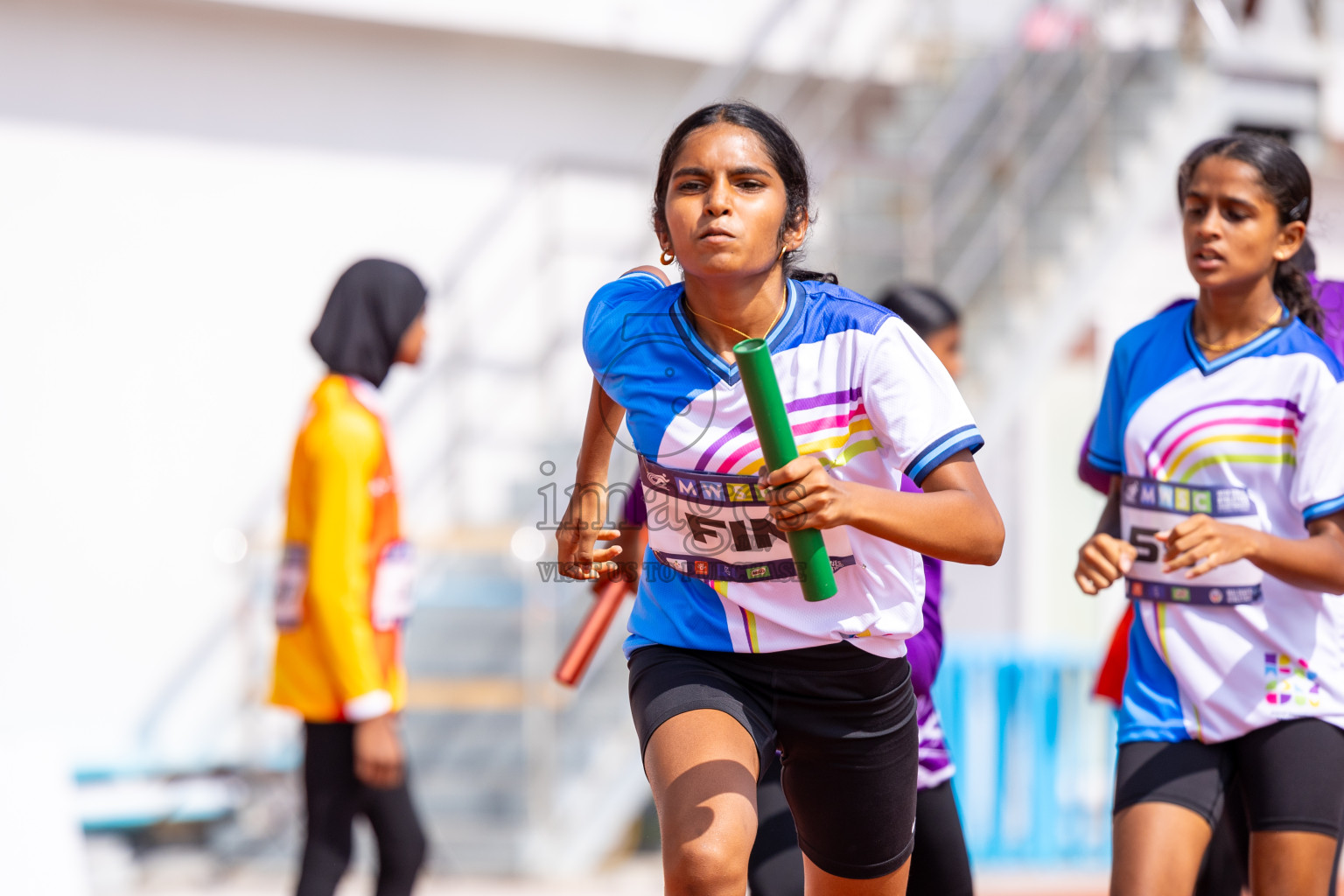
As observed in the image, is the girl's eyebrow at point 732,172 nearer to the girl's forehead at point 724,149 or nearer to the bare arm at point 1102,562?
the girl's forehead at point 724,149

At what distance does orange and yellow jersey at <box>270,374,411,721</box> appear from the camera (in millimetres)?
4086

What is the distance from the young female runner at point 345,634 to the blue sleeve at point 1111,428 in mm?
1944

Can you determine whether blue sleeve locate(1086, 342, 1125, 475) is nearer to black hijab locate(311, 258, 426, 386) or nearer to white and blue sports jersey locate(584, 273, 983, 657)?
white and blue sports jersey locate(584, 273, 983, 657)

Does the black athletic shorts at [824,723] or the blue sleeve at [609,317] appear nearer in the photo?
the black athletic shorts at [824,723]

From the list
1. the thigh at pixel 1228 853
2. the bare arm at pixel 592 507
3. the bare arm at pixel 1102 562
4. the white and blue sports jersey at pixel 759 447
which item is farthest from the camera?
the thigh at pixel 1228 853

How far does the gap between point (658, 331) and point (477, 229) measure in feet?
19.2

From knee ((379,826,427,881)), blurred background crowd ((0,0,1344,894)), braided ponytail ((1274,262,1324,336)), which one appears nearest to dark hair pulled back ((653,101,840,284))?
braided ponytail ((1274,262,1324,336))

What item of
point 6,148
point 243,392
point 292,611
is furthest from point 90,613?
point 292,611

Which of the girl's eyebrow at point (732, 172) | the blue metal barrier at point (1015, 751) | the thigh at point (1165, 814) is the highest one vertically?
the girl's eyebrow at point (732, 172)

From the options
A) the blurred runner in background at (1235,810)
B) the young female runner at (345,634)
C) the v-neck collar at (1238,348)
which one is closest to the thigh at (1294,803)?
the blurred runner in background at (1235,810)

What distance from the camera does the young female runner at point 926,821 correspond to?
3.38 meters

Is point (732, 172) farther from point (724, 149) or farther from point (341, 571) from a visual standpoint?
point (341, 571)

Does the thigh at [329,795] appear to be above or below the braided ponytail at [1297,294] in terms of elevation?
below

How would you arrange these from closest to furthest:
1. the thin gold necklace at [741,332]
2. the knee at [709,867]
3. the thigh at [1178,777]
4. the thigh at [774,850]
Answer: the knee at [709,867], the thin gold necklace at [741,332], the thigh at [1178,777], the thigh at [774,850]
